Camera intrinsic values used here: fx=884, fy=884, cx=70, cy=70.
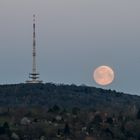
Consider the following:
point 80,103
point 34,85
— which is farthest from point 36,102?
point 34,85

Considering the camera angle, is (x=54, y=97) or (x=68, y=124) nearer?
(x=68, y=124)

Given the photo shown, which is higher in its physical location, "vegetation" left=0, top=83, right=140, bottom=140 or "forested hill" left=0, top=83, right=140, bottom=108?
"forested hill" left=0, top=83, right=140, bottom=108

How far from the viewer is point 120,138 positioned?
372ft

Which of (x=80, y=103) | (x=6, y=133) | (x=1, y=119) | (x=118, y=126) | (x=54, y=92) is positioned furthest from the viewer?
(x=54, y=92)

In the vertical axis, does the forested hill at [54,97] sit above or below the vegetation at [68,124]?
above

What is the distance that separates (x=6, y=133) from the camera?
108 meters

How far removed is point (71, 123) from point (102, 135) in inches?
379

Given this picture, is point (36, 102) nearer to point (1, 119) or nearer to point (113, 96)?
point (113, 96)

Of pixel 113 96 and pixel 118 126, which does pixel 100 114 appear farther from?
pixel 113 96

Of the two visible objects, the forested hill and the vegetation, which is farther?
the forested hill

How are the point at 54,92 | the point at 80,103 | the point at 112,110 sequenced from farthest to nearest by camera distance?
the point at 54,92, the point at 80,103, the point at 112,110

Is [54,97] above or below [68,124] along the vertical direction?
above

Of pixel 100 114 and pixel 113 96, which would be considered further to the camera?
pixel 113 96

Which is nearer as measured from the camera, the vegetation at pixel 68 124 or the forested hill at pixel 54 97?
the vegetation at pixel 68 124
